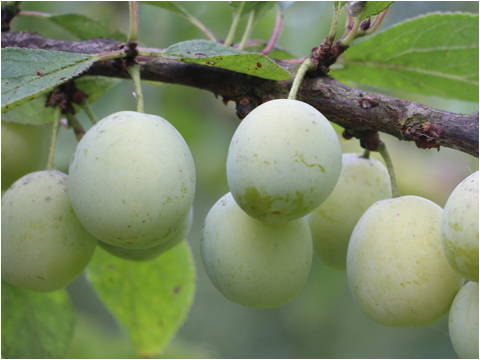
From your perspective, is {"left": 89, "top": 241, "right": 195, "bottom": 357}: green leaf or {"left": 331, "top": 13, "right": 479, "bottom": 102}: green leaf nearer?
{"left": 331, "top": 13, "right": 479, "bottom": 102}: green leaf

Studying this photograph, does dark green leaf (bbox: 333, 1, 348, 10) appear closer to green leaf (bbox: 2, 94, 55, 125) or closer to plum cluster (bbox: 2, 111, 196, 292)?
plum cluster (bbox: 2, 111, 196, 292)

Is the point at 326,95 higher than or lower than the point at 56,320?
higher

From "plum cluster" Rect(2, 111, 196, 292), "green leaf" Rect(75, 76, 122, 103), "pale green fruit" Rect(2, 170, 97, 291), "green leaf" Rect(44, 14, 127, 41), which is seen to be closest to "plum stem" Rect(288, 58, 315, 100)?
"plum cluster" Rect(2, 111, 196, 292)

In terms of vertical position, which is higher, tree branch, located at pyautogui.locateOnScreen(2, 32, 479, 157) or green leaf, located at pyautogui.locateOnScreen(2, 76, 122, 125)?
tree branch, located at pyautogui.locateOnScreen(2, 32, 479, 157)

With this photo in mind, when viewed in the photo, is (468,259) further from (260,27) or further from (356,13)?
(260,27)

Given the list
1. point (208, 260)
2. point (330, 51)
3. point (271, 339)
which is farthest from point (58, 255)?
point (271, 339)

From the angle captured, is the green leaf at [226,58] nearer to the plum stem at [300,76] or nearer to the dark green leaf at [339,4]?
the plum stem at [300,76]

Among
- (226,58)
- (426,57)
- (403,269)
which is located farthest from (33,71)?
(426,57)
